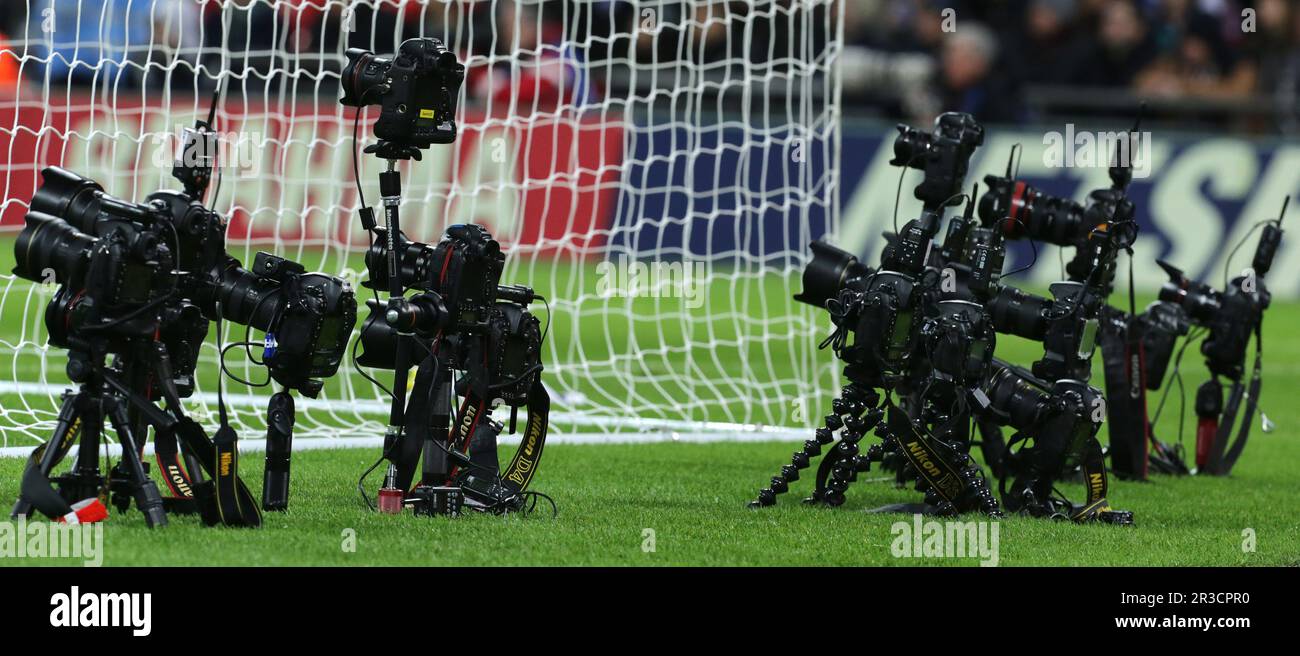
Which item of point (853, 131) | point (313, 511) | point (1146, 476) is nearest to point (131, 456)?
point (313, 511)

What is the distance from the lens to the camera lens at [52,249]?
22.6 ft

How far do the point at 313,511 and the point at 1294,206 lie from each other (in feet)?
48.4

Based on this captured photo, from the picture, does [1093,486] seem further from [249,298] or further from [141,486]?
[141,486]

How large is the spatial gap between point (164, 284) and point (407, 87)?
1.22m

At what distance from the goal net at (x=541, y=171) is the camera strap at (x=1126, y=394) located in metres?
2.18

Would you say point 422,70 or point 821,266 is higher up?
point 422,70

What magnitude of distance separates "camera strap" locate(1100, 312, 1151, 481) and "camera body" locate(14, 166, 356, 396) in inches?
177

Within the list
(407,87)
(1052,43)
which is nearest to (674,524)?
(407,87)

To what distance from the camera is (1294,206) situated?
2023 centimetres

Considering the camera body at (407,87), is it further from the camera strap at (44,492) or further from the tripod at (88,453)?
the camera strap at (44,492)

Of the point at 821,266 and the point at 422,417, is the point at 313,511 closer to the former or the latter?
the point at 422,417

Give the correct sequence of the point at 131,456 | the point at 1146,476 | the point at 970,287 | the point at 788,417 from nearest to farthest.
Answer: the point at 131,456 → the point at 970,287 → the point at 1146,476 → the point at 788,417

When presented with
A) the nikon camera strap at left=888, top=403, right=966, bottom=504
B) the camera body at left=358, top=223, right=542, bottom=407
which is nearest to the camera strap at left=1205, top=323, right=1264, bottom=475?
the nikon camera strap at left=888, top=403, right=966, bottom=504
